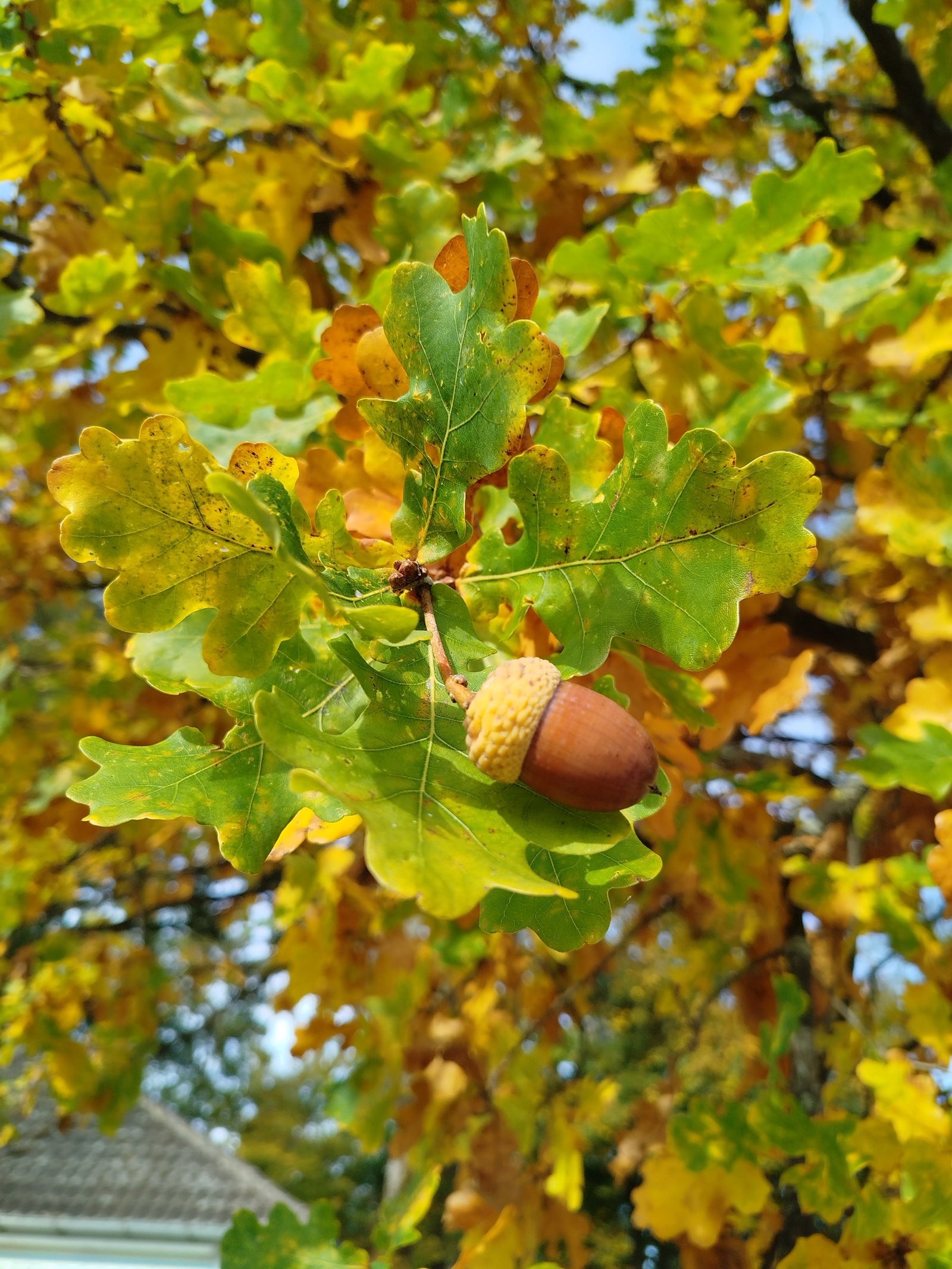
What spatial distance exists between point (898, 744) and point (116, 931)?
3.06 m

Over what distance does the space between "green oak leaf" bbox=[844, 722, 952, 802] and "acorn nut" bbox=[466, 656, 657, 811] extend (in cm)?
89

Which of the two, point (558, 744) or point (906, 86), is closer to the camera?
point (558, 744)

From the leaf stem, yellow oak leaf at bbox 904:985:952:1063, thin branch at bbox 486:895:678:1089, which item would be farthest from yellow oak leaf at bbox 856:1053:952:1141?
the leaf stem

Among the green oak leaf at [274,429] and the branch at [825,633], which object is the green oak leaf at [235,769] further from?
the branch at [825,633]

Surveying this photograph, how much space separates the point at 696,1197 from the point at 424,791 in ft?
5.67

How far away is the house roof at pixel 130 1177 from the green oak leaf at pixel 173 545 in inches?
303

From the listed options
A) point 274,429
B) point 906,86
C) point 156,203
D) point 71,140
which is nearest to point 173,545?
point 274,429

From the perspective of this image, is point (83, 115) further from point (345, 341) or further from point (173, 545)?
point (173, 545)

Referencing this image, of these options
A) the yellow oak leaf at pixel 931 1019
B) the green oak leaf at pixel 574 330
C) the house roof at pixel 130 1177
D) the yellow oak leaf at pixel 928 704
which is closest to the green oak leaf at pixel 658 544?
the green oak leaf at pixel 574 330

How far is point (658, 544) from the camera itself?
762mm

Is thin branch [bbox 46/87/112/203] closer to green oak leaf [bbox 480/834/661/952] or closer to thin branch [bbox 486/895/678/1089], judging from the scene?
green oak leaf [bbox 480/834/661/952]

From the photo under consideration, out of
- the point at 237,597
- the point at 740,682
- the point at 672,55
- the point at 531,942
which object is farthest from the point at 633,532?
the point at 531,942

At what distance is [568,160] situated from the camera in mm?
2297

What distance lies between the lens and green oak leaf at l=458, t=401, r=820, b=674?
717 millimetres
